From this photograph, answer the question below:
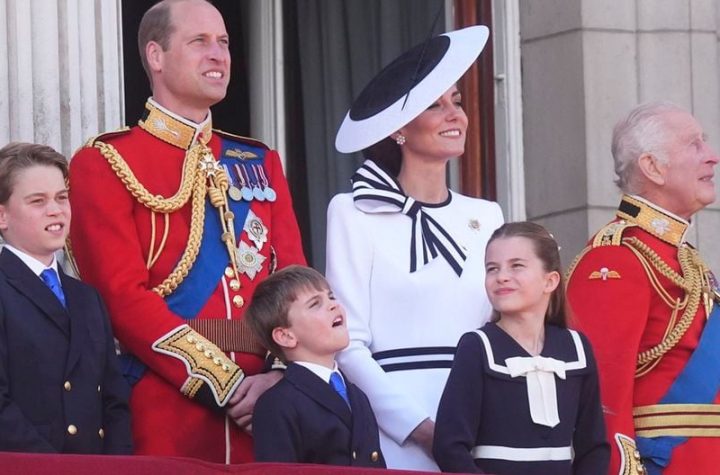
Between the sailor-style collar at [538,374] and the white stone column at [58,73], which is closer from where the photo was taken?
the sailor-style collar at [538,374]

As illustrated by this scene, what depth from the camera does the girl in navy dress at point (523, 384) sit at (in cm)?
648

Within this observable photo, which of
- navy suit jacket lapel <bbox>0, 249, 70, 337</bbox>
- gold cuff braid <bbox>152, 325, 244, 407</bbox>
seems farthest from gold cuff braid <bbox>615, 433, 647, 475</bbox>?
navy suit jacket lapel <bbox>0, 249, 70, 337</bbox>

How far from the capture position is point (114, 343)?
6.57m

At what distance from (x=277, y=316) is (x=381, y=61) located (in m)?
3.25

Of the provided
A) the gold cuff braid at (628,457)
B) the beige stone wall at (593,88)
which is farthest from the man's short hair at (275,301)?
the beige stone wall at (593,88)

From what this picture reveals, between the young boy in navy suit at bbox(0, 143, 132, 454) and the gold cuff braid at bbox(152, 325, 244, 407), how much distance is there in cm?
18

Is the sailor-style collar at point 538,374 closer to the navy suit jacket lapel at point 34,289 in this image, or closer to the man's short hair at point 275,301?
the man's short hair at point 275,301

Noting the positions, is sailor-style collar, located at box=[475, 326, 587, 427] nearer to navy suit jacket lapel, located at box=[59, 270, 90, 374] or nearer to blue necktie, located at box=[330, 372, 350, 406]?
blue necktie, located at box=[330, 372, 350, 406]

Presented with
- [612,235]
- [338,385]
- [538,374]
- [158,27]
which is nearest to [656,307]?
[612,235]

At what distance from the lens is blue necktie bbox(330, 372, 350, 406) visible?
21.3 ft

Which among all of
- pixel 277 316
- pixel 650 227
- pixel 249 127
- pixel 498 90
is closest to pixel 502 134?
pixel 498 90

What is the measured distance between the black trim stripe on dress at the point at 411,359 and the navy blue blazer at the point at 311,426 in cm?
42

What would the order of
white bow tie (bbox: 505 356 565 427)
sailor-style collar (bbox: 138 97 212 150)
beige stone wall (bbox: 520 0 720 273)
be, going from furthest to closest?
beige stone wall (bbox: 520 0 720 273)
sailor-style collar (bbox: 138 97 212 150)
white bow tie (bbox: 505 356 565 427)

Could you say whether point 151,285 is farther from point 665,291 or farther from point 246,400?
point 665,291
